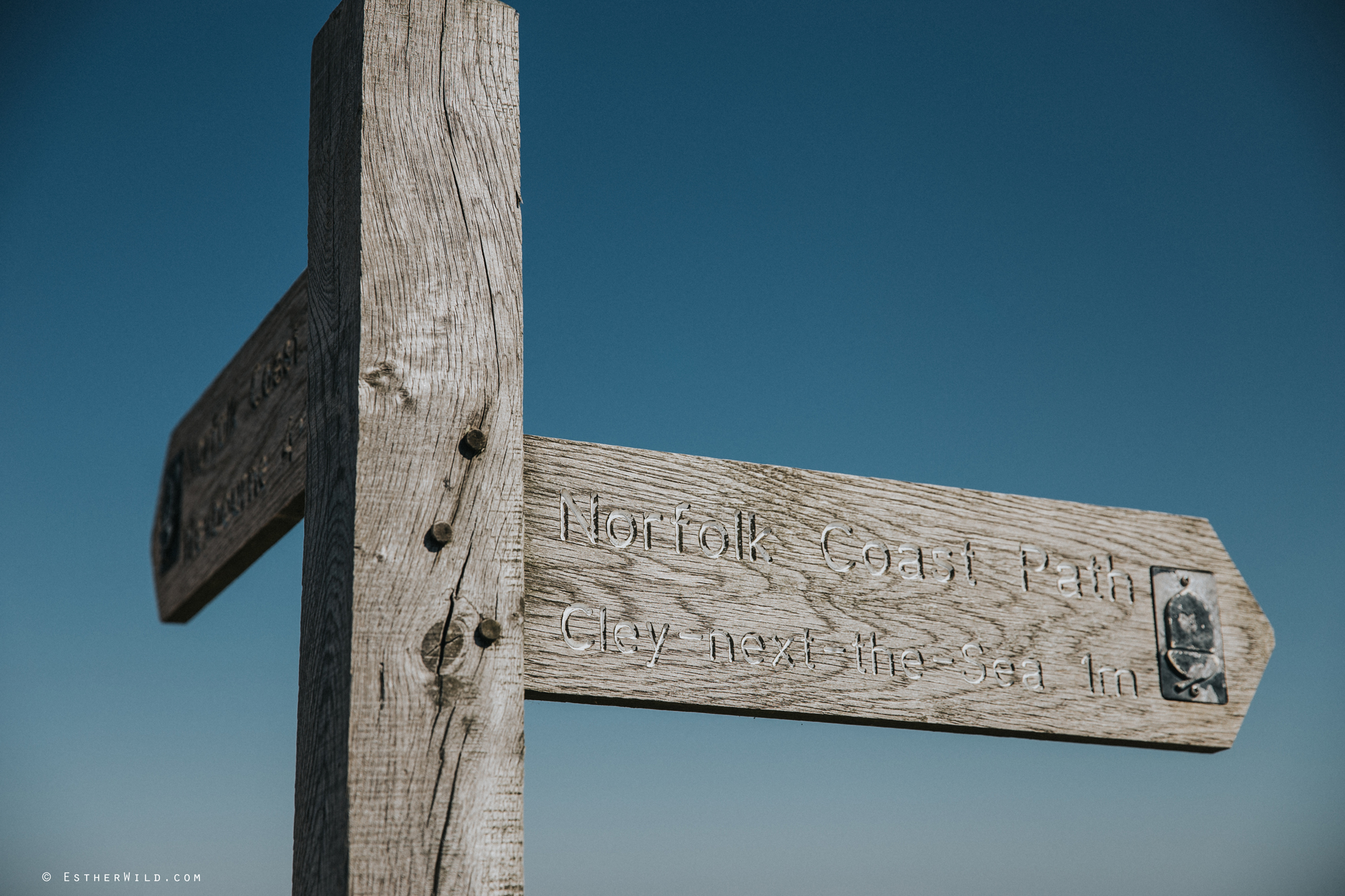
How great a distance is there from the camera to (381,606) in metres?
1.24

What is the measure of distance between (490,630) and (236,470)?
0.93 meters

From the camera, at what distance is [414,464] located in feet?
4.25

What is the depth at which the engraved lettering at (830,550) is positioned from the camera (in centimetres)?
163

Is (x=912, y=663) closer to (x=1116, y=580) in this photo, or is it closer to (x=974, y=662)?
(x=974, y=662)

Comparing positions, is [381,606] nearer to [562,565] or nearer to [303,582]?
[303,582]

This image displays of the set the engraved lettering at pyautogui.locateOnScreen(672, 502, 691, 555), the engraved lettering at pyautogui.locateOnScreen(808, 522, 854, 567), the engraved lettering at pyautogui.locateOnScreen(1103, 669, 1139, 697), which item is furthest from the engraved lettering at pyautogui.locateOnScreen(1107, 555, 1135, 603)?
the engraved lettering at pyautogui.locateOnScreen(672, 502, 691, 555)

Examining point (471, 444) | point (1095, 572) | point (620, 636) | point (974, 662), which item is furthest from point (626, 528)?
point (1095, 572)

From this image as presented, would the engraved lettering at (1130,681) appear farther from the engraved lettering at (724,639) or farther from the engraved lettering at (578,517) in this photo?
the engraved lettering at (578,517)

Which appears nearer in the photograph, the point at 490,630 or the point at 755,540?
the point at 490,630

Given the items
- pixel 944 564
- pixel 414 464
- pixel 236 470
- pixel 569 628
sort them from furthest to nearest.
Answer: pixel 236 470 → pixel 944 564 → pixel 569 628 → pixel 414 464

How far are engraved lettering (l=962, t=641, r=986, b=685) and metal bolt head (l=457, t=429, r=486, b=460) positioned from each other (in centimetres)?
81

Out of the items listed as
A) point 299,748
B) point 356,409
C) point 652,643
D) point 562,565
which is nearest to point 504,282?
point 356,409

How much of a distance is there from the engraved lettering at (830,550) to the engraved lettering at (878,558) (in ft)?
0.09

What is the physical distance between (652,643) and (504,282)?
496mm
